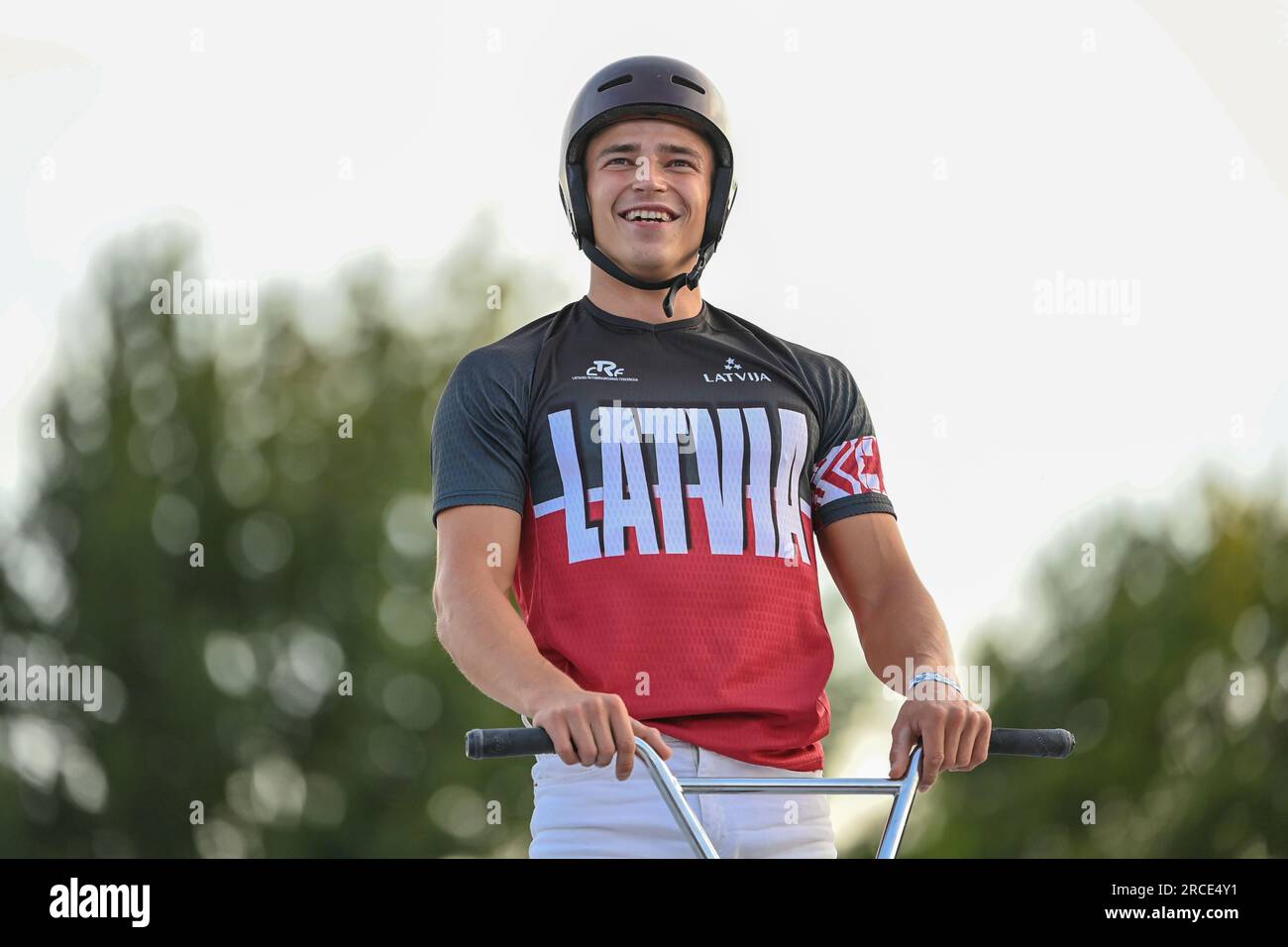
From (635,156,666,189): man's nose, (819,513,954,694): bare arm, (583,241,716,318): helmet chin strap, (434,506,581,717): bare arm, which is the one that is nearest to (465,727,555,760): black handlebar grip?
(434,506,581,717): bare arm

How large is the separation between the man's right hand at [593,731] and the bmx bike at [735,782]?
0.03 meters

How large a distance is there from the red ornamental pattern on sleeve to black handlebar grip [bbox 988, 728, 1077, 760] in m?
0.87

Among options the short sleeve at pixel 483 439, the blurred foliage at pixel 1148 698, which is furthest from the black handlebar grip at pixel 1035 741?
the blurred foliage at pixel 1148 698

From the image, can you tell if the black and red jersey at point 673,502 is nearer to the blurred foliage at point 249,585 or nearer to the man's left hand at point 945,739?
the man's left hand at point 945,739

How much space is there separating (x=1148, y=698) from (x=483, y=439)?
24491 mm

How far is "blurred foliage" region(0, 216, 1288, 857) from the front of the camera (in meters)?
21.8

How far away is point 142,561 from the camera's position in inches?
901

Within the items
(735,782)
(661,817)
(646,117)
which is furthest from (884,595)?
(646,117)

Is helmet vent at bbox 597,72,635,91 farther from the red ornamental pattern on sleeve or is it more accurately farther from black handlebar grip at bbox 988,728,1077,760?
black handlebar grip at bbox 988,728,1077,760

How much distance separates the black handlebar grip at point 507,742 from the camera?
3074 millimetres

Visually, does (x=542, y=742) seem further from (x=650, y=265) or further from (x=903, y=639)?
(x=650, y=265)
